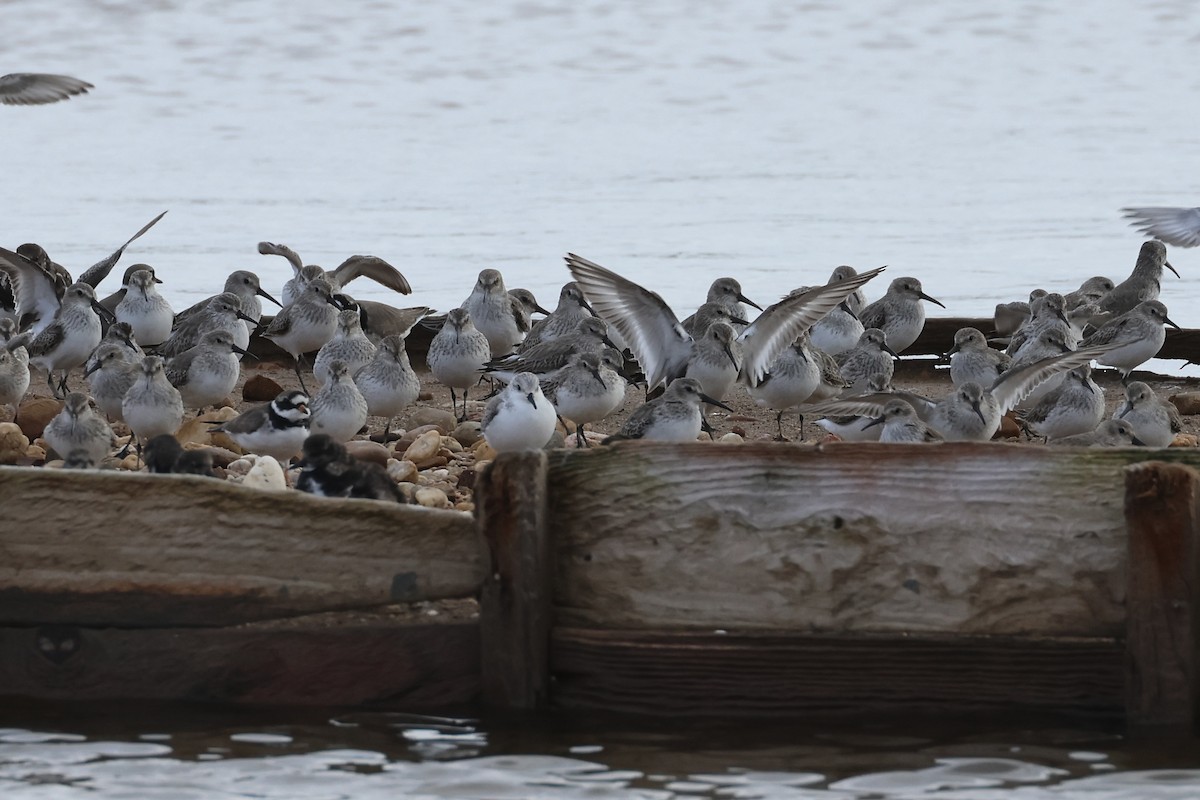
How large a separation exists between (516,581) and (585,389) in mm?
3756

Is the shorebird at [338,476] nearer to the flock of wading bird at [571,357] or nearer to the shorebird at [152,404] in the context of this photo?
the flock of wading bird at [571,357]

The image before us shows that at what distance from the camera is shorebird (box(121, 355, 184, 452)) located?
8.36 meters

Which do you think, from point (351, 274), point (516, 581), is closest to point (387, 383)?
point (351, 274)

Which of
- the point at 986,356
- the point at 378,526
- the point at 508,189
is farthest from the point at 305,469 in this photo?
the point at 508,189

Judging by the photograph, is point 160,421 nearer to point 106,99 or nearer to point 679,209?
point 679,209

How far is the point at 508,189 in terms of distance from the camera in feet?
60.0

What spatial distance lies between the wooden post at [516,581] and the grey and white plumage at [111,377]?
160 inches

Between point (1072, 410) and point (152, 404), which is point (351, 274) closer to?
point (152, 404)

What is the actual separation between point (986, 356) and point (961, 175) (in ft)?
31.0

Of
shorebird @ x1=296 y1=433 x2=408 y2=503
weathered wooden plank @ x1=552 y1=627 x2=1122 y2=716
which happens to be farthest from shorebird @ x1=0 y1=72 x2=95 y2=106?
Result: weathered wooden plank @ x1=552 y1=627 x2=1122 y2=716

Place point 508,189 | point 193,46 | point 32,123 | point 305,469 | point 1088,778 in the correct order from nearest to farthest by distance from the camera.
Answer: point 1088,778
point 305,469
point 508,189
point 32,123
point 193,46

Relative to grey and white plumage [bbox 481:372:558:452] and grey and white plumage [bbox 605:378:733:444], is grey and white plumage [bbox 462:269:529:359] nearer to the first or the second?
grey and white plumage [bbox 605:378:733:444]

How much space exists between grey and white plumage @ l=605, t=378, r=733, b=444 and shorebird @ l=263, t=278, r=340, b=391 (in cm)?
267

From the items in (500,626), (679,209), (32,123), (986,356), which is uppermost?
(32,123)
